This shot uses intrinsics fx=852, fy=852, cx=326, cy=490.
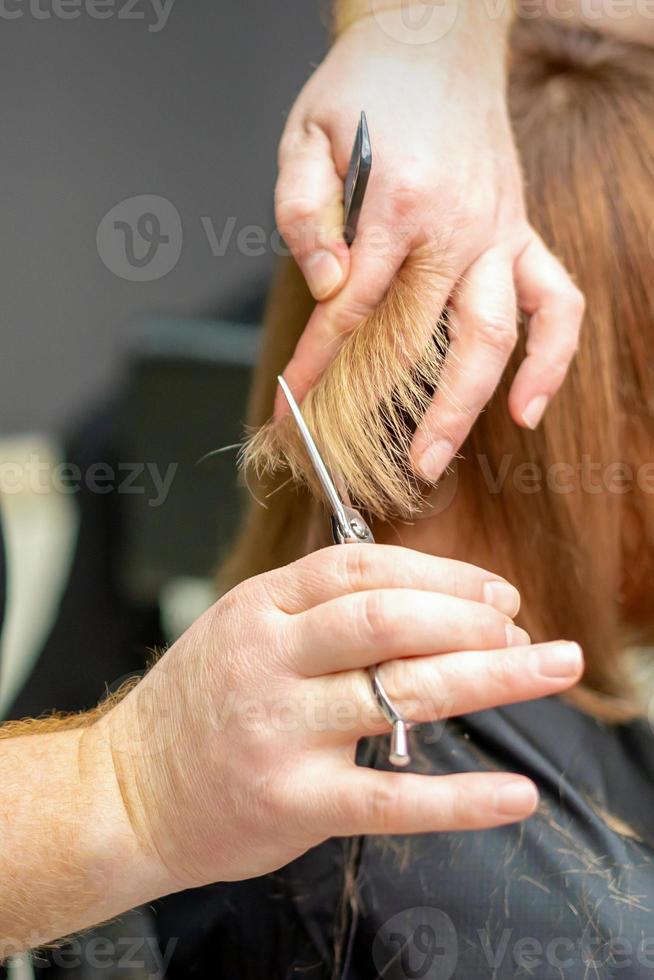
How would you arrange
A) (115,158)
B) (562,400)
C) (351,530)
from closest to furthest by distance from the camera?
1. (351,530)
2. (562,400)
3. (115,158)

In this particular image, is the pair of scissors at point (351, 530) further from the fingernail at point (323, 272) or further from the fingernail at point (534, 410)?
the fingernail at point (534, 410)

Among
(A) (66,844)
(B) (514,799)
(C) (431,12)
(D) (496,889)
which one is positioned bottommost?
(D) (496,889)

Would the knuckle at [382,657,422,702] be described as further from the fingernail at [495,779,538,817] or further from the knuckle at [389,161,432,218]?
the knuckle at [389,161,432,218]

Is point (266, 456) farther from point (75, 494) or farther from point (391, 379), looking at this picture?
point (75, 494)

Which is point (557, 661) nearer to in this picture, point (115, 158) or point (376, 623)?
point (376, 623)

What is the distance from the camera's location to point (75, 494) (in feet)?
5.68

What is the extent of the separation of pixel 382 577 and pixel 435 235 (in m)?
0.35

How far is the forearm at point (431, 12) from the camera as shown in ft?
3.01

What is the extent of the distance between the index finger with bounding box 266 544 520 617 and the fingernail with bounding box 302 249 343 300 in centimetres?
27

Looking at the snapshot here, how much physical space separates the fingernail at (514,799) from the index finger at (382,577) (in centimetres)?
12

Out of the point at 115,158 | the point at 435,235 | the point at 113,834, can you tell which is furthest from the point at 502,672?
the point at 115,158

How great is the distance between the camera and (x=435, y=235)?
2.49ft

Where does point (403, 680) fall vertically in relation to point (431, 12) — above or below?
below

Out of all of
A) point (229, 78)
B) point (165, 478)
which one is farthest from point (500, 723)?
point (229, 78)
